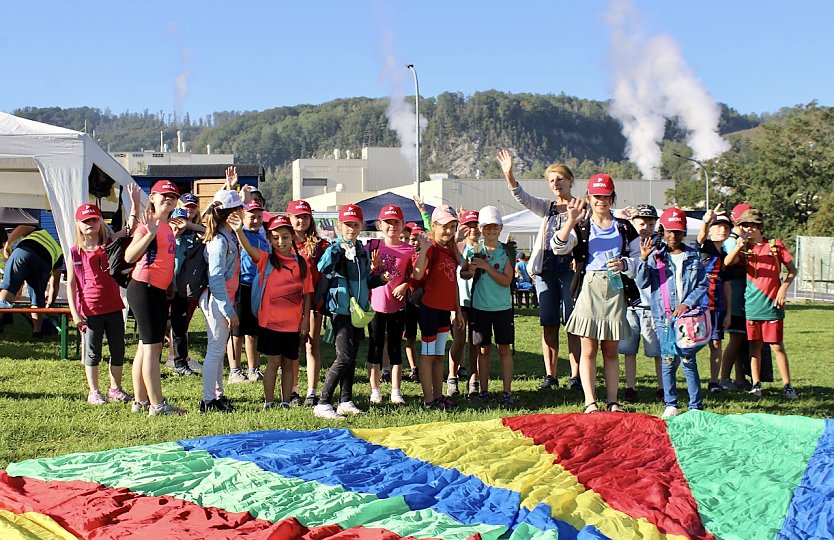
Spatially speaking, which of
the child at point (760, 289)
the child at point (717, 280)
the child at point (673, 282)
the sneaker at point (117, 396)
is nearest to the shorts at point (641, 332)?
the child at point (717, 280)

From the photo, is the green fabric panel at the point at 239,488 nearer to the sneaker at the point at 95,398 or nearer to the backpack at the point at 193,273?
the backpack at the point at 193,273

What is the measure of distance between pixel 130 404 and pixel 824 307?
21.0m

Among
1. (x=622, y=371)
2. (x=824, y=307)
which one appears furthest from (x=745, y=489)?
(x=824, y=307)

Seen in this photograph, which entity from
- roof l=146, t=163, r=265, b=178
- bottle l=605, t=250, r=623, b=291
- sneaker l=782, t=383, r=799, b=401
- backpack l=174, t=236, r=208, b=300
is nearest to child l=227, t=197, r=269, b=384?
backpack l=174, t=236, r=208, b=300

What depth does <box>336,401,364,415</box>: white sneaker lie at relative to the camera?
7.20 meters

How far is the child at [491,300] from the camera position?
807cm

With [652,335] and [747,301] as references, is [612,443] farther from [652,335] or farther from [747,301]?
[747,301]

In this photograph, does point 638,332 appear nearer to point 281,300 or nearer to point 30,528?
point 281,300

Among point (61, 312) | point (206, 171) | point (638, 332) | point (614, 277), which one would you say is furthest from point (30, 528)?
point (206, 171)

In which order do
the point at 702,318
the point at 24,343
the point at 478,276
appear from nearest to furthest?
the point at 702,318
the point at 478,276
the point at 24,343

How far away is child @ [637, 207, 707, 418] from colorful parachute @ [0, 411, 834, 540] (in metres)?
1.45

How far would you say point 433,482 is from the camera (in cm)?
454

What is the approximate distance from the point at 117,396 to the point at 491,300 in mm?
3499

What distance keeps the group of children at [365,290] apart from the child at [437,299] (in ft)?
0.04
